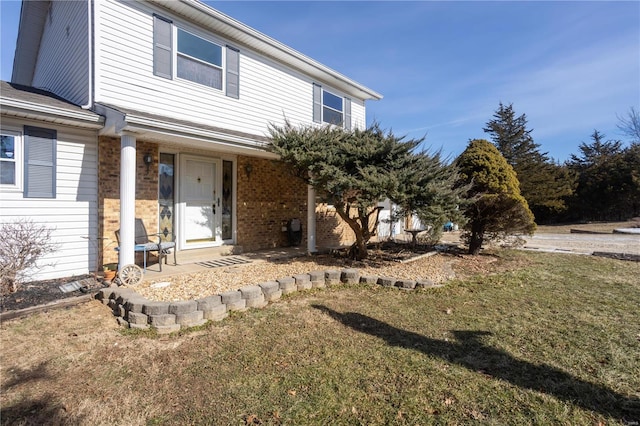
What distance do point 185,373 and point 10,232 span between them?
15.1 feet

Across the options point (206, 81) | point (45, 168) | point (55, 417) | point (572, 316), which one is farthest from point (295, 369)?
point (206, 81)

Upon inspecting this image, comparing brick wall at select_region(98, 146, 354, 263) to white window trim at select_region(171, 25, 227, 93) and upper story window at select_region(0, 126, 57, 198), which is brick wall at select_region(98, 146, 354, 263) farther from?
white window trim at select_region(171, 25, 227, 93)

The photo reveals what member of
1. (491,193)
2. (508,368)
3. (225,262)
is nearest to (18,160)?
(225,262)

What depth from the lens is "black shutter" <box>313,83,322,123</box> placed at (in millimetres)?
10867

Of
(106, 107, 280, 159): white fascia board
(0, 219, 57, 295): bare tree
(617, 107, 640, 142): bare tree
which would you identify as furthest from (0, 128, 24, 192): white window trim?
(617, 107, 640, 142): bare tree

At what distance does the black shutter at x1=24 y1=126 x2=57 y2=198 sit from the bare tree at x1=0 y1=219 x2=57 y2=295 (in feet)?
1.94

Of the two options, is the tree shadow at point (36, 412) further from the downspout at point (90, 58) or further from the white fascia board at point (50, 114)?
the downspout at point (90, 58)

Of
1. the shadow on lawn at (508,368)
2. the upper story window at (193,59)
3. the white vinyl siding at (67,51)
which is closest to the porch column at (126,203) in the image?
the white vinyl siding at (67,51)

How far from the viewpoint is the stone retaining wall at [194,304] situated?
13.0 feet

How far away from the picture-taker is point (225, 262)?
284 inches

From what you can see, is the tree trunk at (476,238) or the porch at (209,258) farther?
the tree trunk at (476,238)

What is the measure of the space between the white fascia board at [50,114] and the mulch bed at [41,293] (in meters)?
2.88

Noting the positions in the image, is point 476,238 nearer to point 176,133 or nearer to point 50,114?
point 176,133

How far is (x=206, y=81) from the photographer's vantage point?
310 inches
